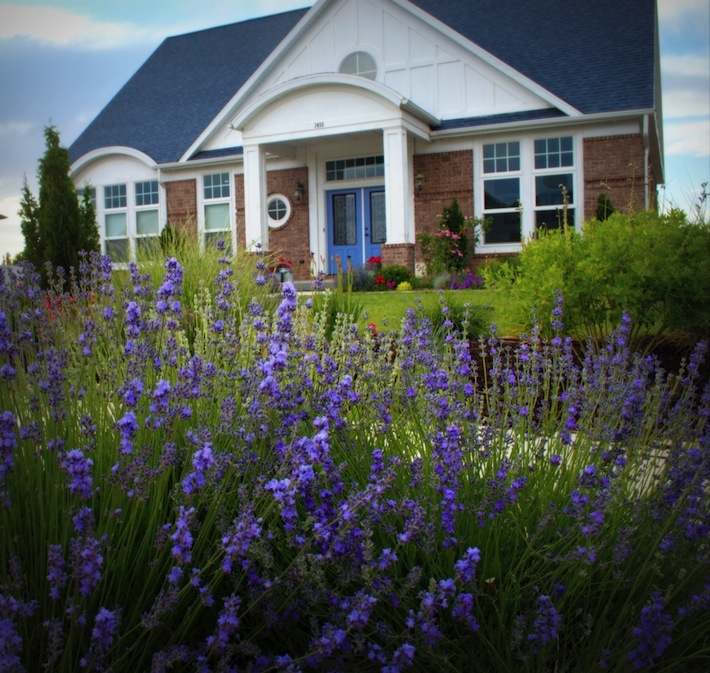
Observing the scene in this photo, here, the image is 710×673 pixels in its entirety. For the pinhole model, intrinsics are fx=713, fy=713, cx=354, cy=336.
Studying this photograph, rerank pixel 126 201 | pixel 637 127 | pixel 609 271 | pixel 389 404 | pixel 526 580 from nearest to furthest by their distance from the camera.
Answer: pixel 526 580, pixel 389 404, pixel 609 271, pixel 637 127, pixel 126 201

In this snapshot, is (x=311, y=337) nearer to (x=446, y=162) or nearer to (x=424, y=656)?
(x=424, y=656)

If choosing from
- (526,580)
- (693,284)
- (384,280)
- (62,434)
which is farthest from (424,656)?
(384,280)

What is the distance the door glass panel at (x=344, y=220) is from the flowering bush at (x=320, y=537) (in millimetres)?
15228

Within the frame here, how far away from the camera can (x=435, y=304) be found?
753 centimetres

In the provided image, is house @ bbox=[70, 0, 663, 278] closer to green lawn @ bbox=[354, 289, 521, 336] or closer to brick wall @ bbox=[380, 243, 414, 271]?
brick wall @ bbox=[380, 243, 414, 271]

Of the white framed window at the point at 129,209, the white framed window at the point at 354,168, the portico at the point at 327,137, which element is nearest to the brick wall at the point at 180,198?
the white framed window at the point at 129,209

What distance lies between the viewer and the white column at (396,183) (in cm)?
1502

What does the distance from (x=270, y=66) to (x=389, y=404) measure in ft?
52.8

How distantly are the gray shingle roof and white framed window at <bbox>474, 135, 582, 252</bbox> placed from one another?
906mm

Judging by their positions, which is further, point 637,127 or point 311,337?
point 637,127

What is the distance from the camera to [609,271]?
6.21 metres

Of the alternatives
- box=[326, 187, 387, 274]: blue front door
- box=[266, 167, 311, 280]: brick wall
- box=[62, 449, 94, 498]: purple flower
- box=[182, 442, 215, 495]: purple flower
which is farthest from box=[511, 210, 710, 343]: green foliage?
box=[266, 167, 311, 280]: brick wall

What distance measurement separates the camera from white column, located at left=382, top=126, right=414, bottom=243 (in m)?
15.0

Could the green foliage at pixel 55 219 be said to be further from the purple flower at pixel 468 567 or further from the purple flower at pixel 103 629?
the purple flower at pixel 468 567
